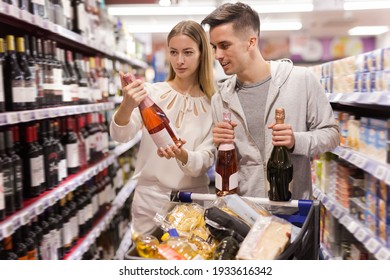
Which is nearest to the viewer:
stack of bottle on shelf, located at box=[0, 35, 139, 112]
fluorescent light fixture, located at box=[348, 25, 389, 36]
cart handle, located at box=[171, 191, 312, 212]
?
cart handle, located at box=[171, 191, 312, 212]

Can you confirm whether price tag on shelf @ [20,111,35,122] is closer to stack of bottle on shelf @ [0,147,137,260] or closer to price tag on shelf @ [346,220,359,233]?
stack of bottle on shelf @ [0,147,137,260]

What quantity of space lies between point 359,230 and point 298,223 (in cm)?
71

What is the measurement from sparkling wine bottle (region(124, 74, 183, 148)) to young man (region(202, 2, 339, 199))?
278 mm

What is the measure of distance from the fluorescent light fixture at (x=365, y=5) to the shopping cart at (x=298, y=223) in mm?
5065

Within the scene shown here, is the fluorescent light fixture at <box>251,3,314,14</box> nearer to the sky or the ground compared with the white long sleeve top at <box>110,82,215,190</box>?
nearer to the sky

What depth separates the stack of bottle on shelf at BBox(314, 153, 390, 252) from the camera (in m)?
1.83

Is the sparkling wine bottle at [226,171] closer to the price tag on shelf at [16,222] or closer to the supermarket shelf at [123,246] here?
the price tag on shelf at [16,222]

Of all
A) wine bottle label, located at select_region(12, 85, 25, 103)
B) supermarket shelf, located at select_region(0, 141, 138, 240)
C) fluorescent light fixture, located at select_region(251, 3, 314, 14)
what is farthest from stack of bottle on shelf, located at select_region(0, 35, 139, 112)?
fluorescent light fixture, located at select_region(251, 3, 314, 14)

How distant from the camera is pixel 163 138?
1.50 meters

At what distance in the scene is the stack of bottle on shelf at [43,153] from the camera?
1751 mm

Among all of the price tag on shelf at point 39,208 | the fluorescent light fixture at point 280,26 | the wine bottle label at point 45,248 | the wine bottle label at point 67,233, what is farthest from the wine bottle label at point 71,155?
the fluorescent light fixture at point 280,26

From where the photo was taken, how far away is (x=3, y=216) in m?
1.62

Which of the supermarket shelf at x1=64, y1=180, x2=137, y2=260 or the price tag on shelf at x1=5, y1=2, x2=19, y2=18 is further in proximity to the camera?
the supermarket shelf at x1=64, y1=180, x2=137, y2=260

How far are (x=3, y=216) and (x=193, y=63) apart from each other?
993mm
